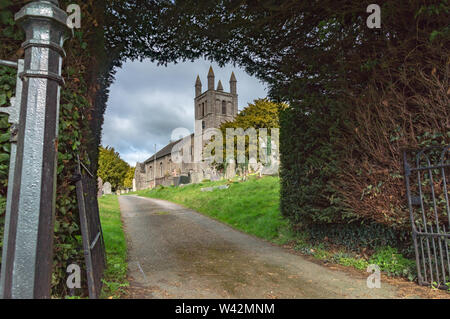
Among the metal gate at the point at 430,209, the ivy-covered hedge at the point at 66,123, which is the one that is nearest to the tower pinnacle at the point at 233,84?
the metal gate at the point at 430,209

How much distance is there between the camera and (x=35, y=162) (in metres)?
1.91

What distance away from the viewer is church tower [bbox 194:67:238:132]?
59181 mm

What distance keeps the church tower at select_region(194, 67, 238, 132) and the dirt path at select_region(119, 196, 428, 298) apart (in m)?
51.6

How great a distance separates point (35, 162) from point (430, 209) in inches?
203

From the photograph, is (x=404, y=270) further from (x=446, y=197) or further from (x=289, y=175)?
(x=289, y=175)

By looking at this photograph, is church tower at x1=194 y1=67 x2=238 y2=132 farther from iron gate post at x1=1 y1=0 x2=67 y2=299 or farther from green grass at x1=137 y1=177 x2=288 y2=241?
iron gate post at x1=1 y1=0 x2=67 y2=299

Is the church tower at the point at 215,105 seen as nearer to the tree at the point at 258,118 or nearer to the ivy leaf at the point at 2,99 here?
the tree at the point at 258,118

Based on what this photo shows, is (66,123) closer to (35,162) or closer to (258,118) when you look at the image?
(35,162)

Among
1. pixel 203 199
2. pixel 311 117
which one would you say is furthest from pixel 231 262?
pixel 203 199

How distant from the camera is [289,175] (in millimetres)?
7629

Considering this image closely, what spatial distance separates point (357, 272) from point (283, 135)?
409 centimetres

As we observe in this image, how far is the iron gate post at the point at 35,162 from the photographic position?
6.01ft

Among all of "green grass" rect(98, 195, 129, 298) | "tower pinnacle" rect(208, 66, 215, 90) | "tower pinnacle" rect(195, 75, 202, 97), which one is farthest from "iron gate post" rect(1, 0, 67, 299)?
"tower pinnacle" rect(195, 75, 202, 97)

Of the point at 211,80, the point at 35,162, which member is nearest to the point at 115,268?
the point at 35,162
